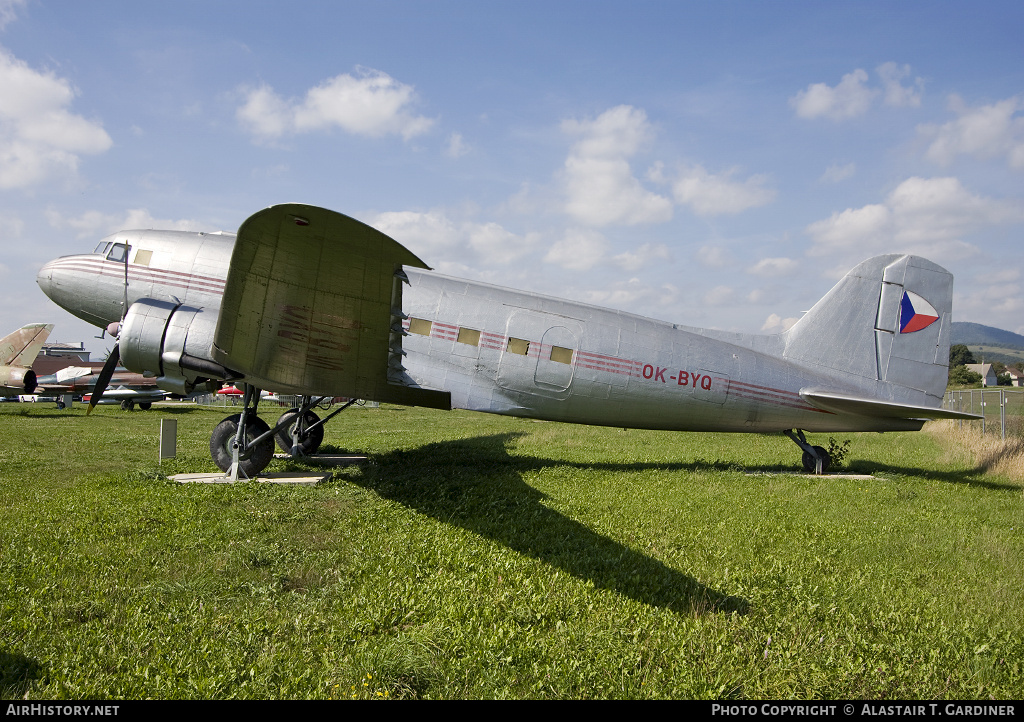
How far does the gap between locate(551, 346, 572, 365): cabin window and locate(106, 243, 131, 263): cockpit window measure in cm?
741

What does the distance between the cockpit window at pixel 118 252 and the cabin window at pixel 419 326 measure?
497cm

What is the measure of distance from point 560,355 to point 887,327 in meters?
6.37

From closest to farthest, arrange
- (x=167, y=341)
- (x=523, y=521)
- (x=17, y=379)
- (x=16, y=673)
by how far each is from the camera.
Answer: (x=16, y=673), (x=523, y=521), (x=167, y=341), (x=17, y=379)

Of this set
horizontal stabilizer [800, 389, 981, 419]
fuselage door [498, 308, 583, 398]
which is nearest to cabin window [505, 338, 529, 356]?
fuselage door [498, 308, 583, 398]

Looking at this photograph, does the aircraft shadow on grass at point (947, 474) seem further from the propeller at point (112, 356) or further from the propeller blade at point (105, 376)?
the propeller blade at point (105, 376)

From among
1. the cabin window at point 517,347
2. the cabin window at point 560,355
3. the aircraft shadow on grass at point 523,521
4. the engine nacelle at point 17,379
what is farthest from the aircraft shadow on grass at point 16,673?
the engine nacelle at point 17,379

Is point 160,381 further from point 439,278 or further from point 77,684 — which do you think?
point 77,684

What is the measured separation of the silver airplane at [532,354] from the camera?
8.38 metres

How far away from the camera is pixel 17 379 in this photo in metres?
25.5

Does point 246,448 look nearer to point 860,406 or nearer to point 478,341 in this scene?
point 478,341

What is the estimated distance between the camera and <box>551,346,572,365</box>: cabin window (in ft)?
32.3

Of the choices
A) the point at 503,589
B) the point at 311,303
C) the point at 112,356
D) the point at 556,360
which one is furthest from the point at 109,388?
the point at 503,589

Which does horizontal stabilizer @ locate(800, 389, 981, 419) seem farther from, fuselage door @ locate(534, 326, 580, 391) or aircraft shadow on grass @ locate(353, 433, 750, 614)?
fuselage door @ locate(534, 326, 580, 391)

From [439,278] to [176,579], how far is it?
6637 mm
